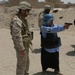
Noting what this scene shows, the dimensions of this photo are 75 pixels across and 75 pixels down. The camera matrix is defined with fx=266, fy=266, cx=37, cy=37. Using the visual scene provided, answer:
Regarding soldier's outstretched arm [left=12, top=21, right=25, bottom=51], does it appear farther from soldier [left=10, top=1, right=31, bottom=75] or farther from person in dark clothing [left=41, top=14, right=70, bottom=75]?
person in dark clothing [left=41, top=14, right=70, bottom=75]

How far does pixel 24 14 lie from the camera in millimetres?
5199

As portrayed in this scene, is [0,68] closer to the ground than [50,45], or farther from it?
closer to the ground

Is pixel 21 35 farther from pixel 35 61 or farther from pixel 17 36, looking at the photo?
pixel 35 61

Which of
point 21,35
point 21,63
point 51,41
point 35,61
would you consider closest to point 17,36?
point 21,35

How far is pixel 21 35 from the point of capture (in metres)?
5.14

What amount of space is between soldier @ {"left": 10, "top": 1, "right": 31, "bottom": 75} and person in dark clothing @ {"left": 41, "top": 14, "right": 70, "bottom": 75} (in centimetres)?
72

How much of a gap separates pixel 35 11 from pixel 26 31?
22.4 m

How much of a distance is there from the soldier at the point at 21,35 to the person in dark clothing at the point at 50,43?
0.72 m

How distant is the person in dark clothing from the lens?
19.5 feet

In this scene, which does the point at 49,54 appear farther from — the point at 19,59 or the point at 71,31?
the point at 71,31

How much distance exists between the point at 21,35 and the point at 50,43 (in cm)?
124

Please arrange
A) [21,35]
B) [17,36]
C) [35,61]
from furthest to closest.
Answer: [35,61], [21,35], [17,36]

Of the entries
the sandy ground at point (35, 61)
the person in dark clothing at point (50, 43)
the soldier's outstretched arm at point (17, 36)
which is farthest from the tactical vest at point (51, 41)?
the soldier's outstretched arm at point (17, 36)

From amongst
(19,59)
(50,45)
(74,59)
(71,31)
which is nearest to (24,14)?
(19,59)
